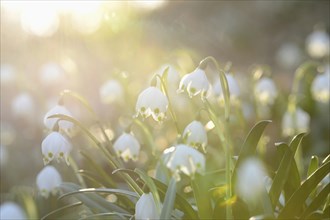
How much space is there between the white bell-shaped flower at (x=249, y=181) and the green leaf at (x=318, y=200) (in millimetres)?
202

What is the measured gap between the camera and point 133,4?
10.7m

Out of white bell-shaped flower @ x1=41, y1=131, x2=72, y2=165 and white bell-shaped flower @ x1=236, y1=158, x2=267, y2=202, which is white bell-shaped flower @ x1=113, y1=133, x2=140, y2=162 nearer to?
white bell-shaped flower @ x1=41, y1=131, x2=72, y2=165

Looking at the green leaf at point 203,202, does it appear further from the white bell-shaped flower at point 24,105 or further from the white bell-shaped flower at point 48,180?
the white bell-shaped flower at point 24,105

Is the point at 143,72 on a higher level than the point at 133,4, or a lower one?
lower

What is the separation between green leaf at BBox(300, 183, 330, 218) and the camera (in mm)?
2752

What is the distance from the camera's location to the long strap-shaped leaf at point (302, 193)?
2697 mm

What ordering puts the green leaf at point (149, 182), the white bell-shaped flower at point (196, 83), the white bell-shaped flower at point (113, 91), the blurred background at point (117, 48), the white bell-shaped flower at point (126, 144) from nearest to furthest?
the green leaf at point (149, 182) < the white bell-shaped flower at point (196, 83) < the white bell-shaped flower at point (126, 144) < the white bell-shaped flower at point (113, 91) < the blurred background at point (117, 48)

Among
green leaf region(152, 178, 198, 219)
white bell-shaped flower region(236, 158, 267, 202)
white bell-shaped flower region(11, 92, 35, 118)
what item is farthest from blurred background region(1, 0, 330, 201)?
white bell-shaped flower region(236, 158, 267, 202)

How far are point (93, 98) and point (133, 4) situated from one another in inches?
142

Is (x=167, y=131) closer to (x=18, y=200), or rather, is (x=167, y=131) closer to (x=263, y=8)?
(x=18, y=200)

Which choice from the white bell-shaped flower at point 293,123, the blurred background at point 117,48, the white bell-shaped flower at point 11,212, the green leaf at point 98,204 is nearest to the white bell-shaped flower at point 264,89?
the white bell-shaped flower at point 293,123

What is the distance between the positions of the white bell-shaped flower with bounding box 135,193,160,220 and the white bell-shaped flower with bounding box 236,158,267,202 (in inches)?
15.2

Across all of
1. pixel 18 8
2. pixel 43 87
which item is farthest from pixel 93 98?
pixel 18 8

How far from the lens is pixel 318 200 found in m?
2.80
